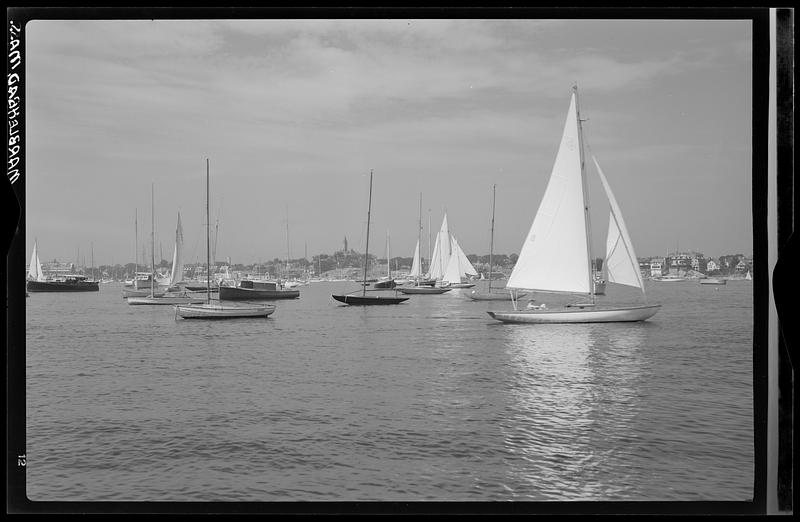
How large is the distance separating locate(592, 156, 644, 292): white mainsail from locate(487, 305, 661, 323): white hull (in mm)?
625

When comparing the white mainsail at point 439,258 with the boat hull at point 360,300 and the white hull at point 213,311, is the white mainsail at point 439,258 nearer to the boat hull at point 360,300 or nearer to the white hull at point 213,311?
the boat hull at point 360,300

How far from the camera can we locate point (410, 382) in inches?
383

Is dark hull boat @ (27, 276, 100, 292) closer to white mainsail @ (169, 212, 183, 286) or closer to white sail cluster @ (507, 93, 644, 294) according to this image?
white mainsail @ (169, 212, 183, 286)

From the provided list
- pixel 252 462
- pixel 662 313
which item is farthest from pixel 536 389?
pixel 662 313

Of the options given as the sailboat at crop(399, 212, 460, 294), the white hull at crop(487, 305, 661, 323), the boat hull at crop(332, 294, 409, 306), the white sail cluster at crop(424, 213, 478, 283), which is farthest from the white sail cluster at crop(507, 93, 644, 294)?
the white sail cluster at crop(424, 213, 478, 283)

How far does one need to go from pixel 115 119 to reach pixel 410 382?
10209 millimetres

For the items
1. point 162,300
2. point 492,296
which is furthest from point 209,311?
point 492,296

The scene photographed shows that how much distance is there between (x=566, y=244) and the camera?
510 inches

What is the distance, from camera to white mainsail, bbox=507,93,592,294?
1296 cm

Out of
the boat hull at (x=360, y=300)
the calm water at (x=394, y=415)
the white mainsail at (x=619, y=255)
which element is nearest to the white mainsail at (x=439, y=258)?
the boat hull at (x=360, y=300)

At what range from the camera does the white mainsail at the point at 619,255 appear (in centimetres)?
1413

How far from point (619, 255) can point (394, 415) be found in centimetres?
874

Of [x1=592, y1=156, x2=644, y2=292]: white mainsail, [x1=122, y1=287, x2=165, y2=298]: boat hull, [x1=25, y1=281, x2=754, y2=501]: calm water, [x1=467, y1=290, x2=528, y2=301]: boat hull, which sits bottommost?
[x1=25, y1=281, x2=754, y2=501]: calm water
